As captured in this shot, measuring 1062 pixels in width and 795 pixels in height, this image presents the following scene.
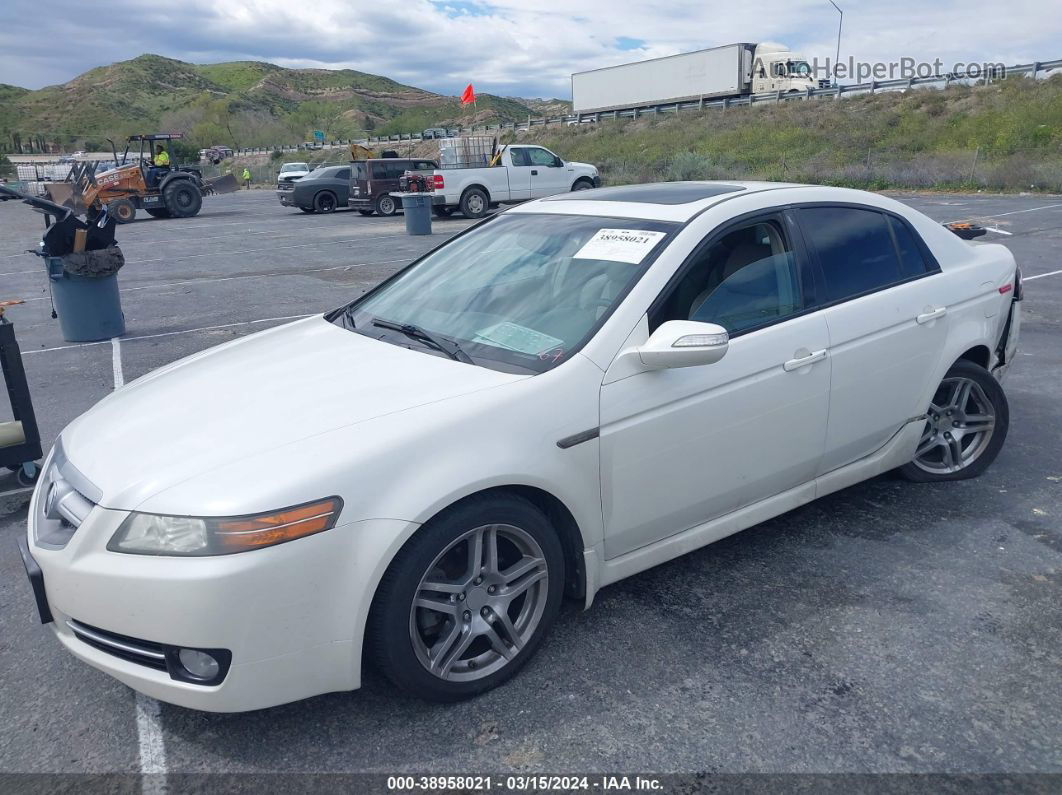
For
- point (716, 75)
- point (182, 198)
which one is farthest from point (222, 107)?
point (182, 198)

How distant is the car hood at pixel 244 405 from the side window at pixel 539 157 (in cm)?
2052

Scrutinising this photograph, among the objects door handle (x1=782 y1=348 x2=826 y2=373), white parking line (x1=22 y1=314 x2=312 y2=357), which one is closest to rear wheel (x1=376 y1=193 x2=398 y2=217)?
white parking line (x1=22 y1=314 x2=312 y2=357)

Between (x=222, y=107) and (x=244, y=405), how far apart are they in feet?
387

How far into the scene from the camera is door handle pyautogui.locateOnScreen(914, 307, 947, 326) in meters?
3.97

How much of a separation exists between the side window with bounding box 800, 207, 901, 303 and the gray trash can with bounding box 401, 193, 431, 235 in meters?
15.3

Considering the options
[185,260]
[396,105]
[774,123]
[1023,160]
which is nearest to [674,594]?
[185,260]

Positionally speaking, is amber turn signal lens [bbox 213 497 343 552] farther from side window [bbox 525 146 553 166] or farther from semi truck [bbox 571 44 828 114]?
semi truck [bbox 571 44 828 114]

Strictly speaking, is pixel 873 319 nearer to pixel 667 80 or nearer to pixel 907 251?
pixel 907 251

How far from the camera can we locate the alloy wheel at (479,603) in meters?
2.70

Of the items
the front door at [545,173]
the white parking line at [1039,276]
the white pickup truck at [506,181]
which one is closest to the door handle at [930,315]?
the white parking line at [1039,276]

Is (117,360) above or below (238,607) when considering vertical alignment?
below

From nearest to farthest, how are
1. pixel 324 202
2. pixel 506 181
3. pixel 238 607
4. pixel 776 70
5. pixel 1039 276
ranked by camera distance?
pixel 238 607
pixel 1039 276
pixel 506 181
pixel 324 202
pixel 776 70

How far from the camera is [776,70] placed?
1766 inches

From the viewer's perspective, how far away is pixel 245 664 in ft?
7.81
